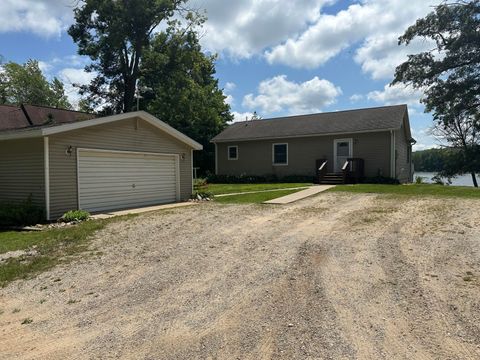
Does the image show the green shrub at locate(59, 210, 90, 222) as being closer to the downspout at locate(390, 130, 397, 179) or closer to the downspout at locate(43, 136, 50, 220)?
the downspout at locate(43, 136, 50, 220)

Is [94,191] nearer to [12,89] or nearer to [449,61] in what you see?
[449,61]

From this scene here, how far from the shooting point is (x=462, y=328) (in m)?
3.43

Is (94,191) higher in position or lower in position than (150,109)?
lower

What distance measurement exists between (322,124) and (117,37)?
13.7 metres

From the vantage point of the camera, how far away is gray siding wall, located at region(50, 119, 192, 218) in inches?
422

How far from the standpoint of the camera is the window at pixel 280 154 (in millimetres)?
23322

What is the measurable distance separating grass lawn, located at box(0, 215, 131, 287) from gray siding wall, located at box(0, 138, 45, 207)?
1772mm

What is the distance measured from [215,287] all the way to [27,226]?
23.8 ft

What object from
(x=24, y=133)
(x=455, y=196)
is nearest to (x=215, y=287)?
(x=24, y=133)

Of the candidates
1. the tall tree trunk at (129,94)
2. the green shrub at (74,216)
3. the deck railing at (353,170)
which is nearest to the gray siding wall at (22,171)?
the green shrub at (74,216)

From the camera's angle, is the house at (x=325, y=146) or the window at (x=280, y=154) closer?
the house at (x=325, y=146)

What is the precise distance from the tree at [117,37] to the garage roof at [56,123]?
3179mm

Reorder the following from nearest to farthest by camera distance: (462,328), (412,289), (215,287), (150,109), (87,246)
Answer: (462,328) → (412,289) → (215,287) → (87,246) → (150,109)

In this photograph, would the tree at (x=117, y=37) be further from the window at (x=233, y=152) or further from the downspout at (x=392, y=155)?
the downspout at (x=392, y=155)
